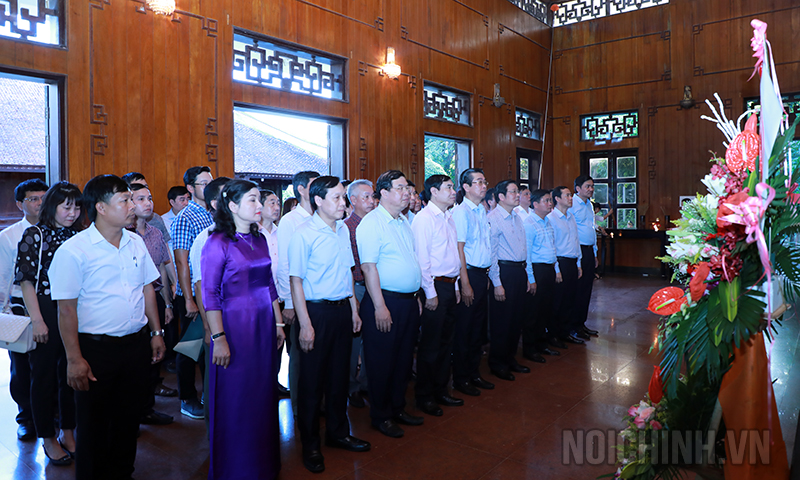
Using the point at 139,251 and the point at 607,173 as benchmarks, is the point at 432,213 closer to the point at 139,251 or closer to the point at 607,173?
the point at 139,251

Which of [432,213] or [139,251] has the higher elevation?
[432,213]

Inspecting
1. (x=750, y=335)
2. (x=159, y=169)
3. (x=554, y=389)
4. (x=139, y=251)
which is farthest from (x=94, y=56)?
(x=750, y=335)

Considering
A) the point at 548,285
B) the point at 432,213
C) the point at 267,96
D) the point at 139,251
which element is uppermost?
the point at 267,96

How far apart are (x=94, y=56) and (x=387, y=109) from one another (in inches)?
131

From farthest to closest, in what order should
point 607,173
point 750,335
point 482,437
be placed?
point 607,173 → point 482,437 → point 750,335

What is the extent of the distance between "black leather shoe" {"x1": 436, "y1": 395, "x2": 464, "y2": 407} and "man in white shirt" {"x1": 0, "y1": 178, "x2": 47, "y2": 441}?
237 centimetres

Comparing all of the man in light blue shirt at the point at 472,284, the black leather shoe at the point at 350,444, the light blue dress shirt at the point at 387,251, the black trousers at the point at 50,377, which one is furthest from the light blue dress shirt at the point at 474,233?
the black trousers at the point at 50,377

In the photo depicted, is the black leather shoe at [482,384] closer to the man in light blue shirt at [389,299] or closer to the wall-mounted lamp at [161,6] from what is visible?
the man in light blue shirt at [389,299]

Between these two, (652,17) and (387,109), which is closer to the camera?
(387,109)

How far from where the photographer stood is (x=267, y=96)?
5133 millimetres

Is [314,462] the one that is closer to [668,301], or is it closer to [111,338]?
[111,338]

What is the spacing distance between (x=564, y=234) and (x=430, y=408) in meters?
2.33

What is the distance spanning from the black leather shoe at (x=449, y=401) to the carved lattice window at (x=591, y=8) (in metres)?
8.76

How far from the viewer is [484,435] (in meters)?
2.84
